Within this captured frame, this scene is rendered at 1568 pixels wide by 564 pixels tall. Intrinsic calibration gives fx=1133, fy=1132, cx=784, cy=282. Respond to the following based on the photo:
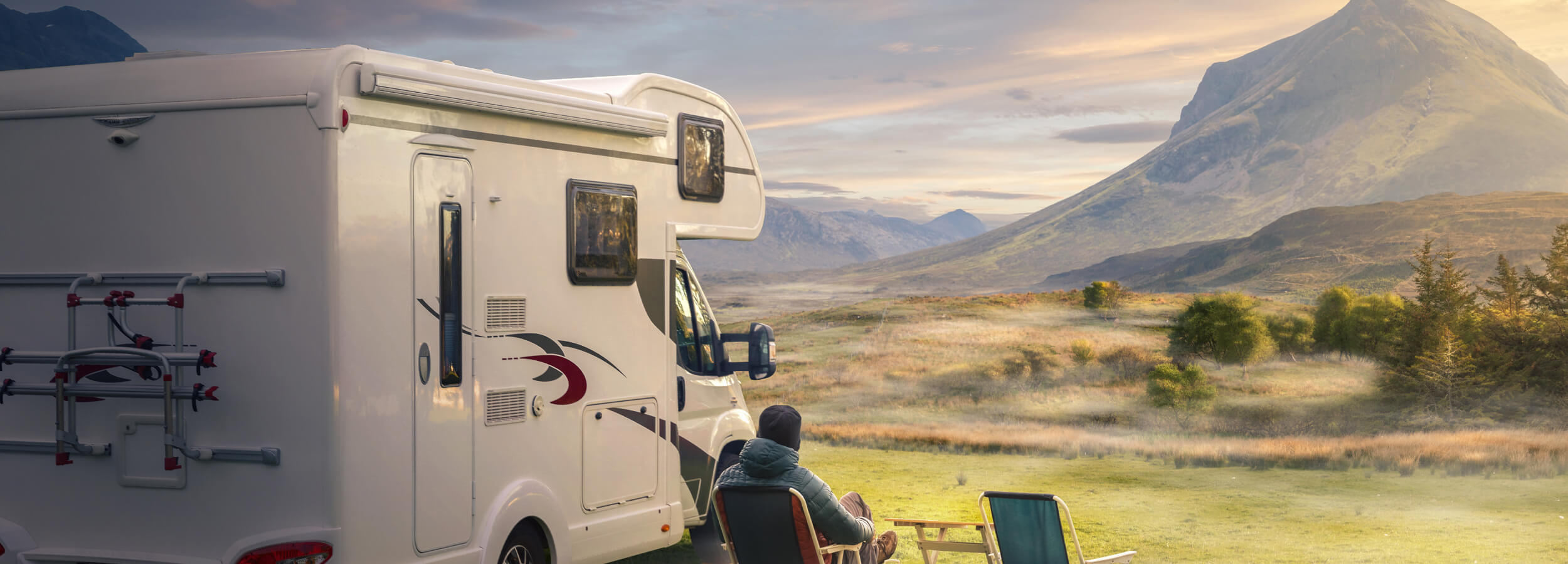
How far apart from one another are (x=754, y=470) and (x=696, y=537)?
7.72 feet

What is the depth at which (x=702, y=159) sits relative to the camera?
6809 millimetres

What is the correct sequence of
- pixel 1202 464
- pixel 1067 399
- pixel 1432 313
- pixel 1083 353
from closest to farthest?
pixel 1202 464 → pixel 1432 313 → pixel 1067 399 → pixel 1083 353

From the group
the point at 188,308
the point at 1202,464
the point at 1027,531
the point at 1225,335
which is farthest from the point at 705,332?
the point at 1225,335

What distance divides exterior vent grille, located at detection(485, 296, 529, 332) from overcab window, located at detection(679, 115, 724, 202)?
1547mm

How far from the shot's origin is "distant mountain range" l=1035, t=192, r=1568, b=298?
4823 inches

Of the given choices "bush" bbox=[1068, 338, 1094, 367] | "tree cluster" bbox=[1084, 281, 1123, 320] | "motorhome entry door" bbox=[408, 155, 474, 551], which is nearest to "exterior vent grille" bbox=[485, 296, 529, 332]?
"motorhome entry door" bbox=[408, 155, 474, 551]

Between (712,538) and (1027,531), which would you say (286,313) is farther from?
(1027,531)

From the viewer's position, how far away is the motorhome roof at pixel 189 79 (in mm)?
4387

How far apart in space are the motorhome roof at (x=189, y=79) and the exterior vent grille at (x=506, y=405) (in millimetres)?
1440

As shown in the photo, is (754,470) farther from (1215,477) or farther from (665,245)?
(1215,477)

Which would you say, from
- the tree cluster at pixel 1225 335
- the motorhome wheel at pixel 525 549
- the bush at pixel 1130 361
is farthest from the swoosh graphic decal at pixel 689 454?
the tree cluster at pixel 1225 335

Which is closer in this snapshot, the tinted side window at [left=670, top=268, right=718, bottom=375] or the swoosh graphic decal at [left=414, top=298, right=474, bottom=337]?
the swoosh graphic decal at [left=414, top=298, right=474, bottom=337]

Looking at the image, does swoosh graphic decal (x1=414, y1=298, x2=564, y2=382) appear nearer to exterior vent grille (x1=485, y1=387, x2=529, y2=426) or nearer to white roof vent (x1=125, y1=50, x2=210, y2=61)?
exterior vent grille (x1=485, y1=387, x2=529, y2=426)

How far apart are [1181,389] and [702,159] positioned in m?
48.4
